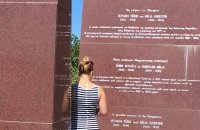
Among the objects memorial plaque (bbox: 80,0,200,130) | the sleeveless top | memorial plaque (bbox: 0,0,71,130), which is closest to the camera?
the sleeveless top

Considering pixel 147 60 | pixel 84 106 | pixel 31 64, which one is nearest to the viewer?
pixel 84 106

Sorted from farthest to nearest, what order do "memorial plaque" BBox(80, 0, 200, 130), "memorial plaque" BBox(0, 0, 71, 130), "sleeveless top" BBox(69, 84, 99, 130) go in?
"memorial plaque" BBox(80, 0, 200, 130), "memorial plaque" BBox(0, 0, 71, 130), "sleeveless top" BBox(69, 84, 99, 130)

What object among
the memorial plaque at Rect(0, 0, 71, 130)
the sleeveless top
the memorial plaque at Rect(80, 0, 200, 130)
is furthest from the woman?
the memorial plaque at Rect(80, 0, 200, 130)

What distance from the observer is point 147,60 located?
848cm

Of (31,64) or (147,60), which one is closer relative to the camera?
(31,64)

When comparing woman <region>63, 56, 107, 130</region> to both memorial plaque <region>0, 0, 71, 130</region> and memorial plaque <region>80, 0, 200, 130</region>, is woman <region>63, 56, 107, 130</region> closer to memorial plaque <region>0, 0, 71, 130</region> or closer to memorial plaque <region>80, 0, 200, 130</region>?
memorial plaque <region>0, 0, 71, 130</region>

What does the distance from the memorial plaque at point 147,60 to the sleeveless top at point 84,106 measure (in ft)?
10.5

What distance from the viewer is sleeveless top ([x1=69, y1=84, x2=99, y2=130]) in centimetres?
525

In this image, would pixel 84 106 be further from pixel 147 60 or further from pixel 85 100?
pixel 147 60

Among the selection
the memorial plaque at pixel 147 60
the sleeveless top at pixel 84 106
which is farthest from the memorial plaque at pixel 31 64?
the memorial plaque at pixel 147 60

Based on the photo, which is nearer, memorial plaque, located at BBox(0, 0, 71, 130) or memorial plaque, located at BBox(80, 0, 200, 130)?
memorial plaque, located at BBox(0, 0, 71, 130)

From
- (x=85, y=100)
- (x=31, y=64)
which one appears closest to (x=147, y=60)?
(x=31, y=64)

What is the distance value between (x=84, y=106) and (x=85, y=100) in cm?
6

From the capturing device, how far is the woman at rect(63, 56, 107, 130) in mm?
5250
